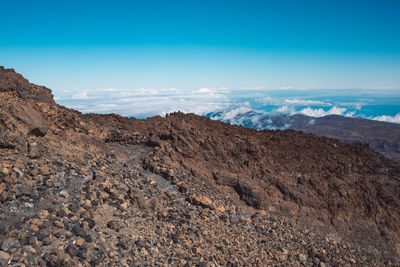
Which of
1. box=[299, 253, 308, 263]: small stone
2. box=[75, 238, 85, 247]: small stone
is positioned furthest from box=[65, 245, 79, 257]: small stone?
box=[299, 253, 308, 263]: small stone

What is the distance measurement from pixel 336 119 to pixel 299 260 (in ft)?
697

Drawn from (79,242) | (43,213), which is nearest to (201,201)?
(79,242)

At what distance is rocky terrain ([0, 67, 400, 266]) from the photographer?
17.5 ft

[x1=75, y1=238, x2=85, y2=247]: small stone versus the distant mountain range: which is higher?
[x1=75, y1=238, x2=85, y2=247]: small stone

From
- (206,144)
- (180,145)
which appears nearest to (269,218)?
(206,144)

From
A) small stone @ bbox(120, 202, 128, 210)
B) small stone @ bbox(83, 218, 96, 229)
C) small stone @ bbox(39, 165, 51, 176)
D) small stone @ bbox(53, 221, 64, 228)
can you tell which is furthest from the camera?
small stone @ bbox(120, 202, 128, 210)

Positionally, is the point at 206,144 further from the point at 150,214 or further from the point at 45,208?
the point at 45,208

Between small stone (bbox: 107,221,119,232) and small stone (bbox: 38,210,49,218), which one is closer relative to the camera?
small stone (bbox: 38,210,49,218)

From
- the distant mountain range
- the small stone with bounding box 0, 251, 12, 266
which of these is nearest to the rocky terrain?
the small stone with bounding box 0, 251, 12, 266

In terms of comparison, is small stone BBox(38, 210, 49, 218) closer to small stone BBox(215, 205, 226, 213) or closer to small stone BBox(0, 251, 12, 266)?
small stone BBox(0, 251, 12, 266)

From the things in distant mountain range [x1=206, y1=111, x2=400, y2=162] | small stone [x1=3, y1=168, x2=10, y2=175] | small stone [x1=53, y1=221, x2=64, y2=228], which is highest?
small stone [x1=3, y1=168, x2=10, y2=175]

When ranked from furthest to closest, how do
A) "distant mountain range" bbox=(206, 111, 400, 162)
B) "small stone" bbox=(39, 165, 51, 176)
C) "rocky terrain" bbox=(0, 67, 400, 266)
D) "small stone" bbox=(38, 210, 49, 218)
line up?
"distant mountain range" bbox=(206, 111, 400, 162) → "small stone" bbox=(39, 165, 51, 176) → "rocky terrain" bbox=(0, 67, 400, 266) → "small stone" bbox=(38, 210, 49, 218)

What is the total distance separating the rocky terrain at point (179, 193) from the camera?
5.35m

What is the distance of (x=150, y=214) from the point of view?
727 cm
